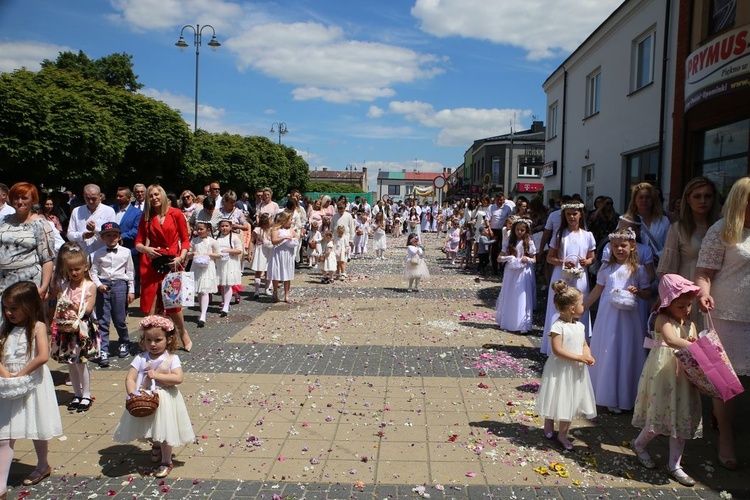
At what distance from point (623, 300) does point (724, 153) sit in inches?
224

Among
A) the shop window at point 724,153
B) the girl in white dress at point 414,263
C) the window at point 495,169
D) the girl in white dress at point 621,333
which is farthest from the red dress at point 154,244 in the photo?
the window at point 495,169

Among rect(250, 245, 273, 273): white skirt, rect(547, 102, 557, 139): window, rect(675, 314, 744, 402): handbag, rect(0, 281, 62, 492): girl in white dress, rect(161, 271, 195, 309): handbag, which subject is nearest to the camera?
rect(0, 281, 62, 492): girl in white dress

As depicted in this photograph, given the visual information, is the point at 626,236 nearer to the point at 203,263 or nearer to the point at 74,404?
the point at 74,404

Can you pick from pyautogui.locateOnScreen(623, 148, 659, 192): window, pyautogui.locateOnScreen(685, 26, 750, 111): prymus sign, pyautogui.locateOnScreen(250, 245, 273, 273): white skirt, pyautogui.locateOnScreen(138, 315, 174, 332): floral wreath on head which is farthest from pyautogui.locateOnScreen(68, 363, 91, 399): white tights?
pyautogui.locateOnScreen(623, 148, 659, 192): window

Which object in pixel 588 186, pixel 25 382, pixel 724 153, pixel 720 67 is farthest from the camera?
pixel 588 186

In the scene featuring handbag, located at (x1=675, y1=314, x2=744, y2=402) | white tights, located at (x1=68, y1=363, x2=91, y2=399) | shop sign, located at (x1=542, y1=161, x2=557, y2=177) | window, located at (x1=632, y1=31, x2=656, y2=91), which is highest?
window, located at (x1=632, y1=31, x2=656, y2=91)

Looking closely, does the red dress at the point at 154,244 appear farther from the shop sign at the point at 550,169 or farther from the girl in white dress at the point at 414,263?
the shop sign at the point at 550,169

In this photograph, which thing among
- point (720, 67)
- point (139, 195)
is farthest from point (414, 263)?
point (720, 67)

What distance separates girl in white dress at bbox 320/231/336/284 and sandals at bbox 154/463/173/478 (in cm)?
1039

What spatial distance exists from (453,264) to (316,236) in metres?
5.40

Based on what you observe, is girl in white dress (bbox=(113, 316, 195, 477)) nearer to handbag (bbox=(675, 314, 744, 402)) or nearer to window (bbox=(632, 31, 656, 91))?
handbag (bbox=(675, 314, 744, 402))

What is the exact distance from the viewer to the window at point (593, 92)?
18.2 meters

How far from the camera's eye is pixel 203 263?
31.0 ft

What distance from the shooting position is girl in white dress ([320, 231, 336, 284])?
14623mm
